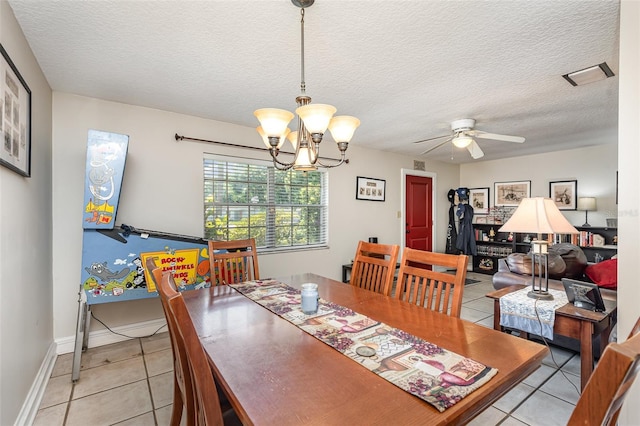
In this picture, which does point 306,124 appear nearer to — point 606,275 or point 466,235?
point 606,275

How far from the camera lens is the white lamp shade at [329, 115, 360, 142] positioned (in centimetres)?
168

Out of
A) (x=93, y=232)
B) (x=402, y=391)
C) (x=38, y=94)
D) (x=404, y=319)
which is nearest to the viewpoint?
(x=402, y=391)

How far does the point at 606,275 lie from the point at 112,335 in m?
4.39

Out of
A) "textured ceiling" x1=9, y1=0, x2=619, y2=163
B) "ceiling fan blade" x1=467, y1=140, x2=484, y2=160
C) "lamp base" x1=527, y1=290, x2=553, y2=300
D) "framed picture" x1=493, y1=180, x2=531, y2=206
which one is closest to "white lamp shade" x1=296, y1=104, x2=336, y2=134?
"textured ceiling" x1=9, y1=0, x2=619, y2=163

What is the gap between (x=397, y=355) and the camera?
1.11m

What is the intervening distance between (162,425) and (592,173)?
6379 millimetres

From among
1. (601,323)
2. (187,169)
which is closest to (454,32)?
(601,323)

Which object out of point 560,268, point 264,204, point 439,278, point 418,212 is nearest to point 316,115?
point 439,278

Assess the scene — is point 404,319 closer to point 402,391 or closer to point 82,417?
point 402,391

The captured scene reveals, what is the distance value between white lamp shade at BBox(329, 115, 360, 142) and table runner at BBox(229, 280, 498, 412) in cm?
96

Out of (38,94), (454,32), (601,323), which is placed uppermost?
(454,32)

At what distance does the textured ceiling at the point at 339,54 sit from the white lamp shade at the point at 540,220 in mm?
1014

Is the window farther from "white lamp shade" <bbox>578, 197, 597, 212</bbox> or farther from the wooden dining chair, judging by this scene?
"white lamp shade" <bbox>578, 197, 597, 212</bbox>

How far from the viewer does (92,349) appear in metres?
2.72
